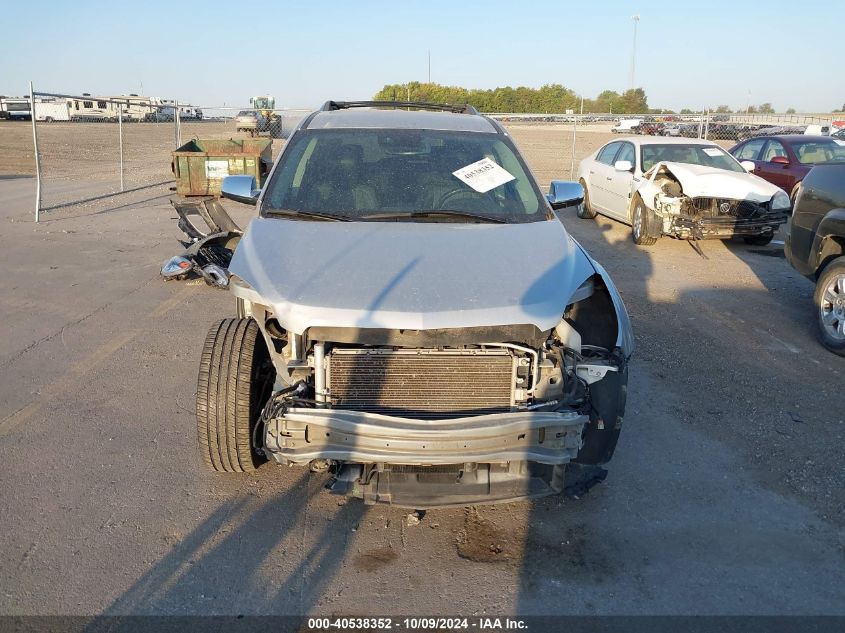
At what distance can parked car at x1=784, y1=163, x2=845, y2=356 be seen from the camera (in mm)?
6332

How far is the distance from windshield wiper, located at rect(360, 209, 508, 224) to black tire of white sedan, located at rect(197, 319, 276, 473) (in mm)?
1016

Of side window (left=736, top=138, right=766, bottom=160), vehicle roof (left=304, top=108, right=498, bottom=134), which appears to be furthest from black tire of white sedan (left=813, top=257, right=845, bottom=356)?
side window (left=736, top=138, right=766, bottom=160)

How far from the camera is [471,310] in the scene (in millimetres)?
3207

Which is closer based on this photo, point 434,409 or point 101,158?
point 434,409

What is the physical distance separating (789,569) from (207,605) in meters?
2.53

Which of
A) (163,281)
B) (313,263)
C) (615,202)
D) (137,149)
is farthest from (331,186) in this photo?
(137,149)

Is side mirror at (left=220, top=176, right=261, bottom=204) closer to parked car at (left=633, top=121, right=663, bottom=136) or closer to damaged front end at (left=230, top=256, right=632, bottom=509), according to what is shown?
damaged front end at (left=230, top=256, right=632, bottom=509)

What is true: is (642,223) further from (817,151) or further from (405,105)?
(405,105)

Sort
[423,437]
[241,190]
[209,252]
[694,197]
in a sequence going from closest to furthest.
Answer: [423,437]
[241,190]
[209,252]
[694,197]

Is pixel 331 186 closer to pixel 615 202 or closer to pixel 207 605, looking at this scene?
pixel 207 605

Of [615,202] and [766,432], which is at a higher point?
[615,202]

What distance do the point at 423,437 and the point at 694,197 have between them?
851cm

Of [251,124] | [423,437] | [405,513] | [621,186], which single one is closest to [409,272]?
[423,437]

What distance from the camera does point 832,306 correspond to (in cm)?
643
